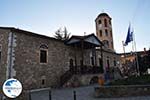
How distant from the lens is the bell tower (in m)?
36.1

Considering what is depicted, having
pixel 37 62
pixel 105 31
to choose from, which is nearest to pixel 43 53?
pixel 37 62

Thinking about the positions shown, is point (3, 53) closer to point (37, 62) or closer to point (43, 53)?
point (37, 62)

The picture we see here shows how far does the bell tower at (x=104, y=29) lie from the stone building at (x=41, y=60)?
38.6 ft

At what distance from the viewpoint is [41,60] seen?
58.6 ft

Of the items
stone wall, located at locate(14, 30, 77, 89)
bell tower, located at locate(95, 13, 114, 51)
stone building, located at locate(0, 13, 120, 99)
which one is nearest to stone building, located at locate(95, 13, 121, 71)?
bell tower, located at locate(95, 13, 114, 51)

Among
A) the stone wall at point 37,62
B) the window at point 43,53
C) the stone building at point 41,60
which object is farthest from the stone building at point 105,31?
the window at point 43,53

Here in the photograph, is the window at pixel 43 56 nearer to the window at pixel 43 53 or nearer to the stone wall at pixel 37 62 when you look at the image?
the window at pixel 43 53

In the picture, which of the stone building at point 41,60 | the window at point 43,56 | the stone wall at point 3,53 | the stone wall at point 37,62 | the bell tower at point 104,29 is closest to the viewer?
the stone wall at point 3,53

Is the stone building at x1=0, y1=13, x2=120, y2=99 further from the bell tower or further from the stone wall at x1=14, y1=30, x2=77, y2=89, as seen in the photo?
the bell tower

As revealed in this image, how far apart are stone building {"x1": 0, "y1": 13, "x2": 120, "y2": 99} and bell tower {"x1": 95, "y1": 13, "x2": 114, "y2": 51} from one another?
11779 millimetres

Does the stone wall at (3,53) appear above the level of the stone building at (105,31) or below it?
below

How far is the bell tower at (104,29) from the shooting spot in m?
36.1

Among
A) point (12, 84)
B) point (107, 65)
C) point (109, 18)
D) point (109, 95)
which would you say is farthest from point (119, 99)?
point (109, 18)

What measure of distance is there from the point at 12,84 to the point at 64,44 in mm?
15960
